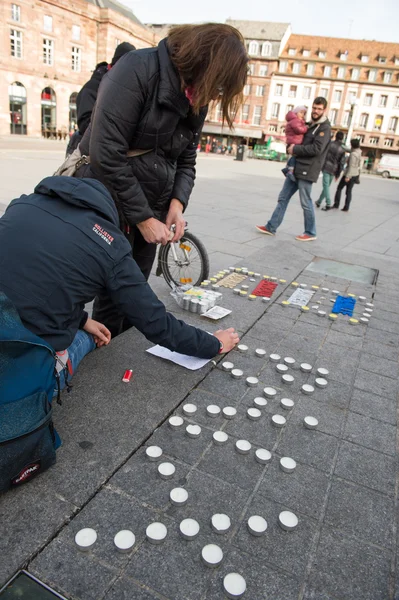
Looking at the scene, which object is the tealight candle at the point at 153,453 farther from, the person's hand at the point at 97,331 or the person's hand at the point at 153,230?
the person's hand at the point at 153,230

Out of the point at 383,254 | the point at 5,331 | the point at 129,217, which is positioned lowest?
the point at 383,254

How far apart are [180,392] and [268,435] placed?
569 mm

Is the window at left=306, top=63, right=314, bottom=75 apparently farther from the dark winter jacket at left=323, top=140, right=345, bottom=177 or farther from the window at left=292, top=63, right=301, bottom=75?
the dark winter jacket at left=323, top=140, right=345, bottom=177

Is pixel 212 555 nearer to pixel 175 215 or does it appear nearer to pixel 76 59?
pixel 175 215

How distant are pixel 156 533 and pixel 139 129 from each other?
2.10m

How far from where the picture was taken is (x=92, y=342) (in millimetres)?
2740

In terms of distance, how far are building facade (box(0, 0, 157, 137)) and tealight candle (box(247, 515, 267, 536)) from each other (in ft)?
136

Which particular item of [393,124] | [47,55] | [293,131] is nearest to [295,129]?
[293,131]

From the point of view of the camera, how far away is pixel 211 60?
221 cm

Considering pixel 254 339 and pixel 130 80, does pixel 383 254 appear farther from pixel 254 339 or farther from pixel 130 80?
pixel 130 80

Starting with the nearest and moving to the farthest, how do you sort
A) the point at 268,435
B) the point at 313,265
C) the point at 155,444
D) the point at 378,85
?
1. the point at 155,444
2. the point at 268,435
3. the point at 313,265
4. the point at 378,85

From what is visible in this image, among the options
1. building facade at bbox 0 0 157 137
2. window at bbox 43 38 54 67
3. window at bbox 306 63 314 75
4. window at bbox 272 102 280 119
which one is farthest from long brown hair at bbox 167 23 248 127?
window at bbox 306 63 314 75

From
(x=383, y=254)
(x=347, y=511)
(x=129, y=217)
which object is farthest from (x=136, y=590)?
(x=383, y=254)

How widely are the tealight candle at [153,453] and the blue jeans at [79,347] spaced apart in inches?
22.5
